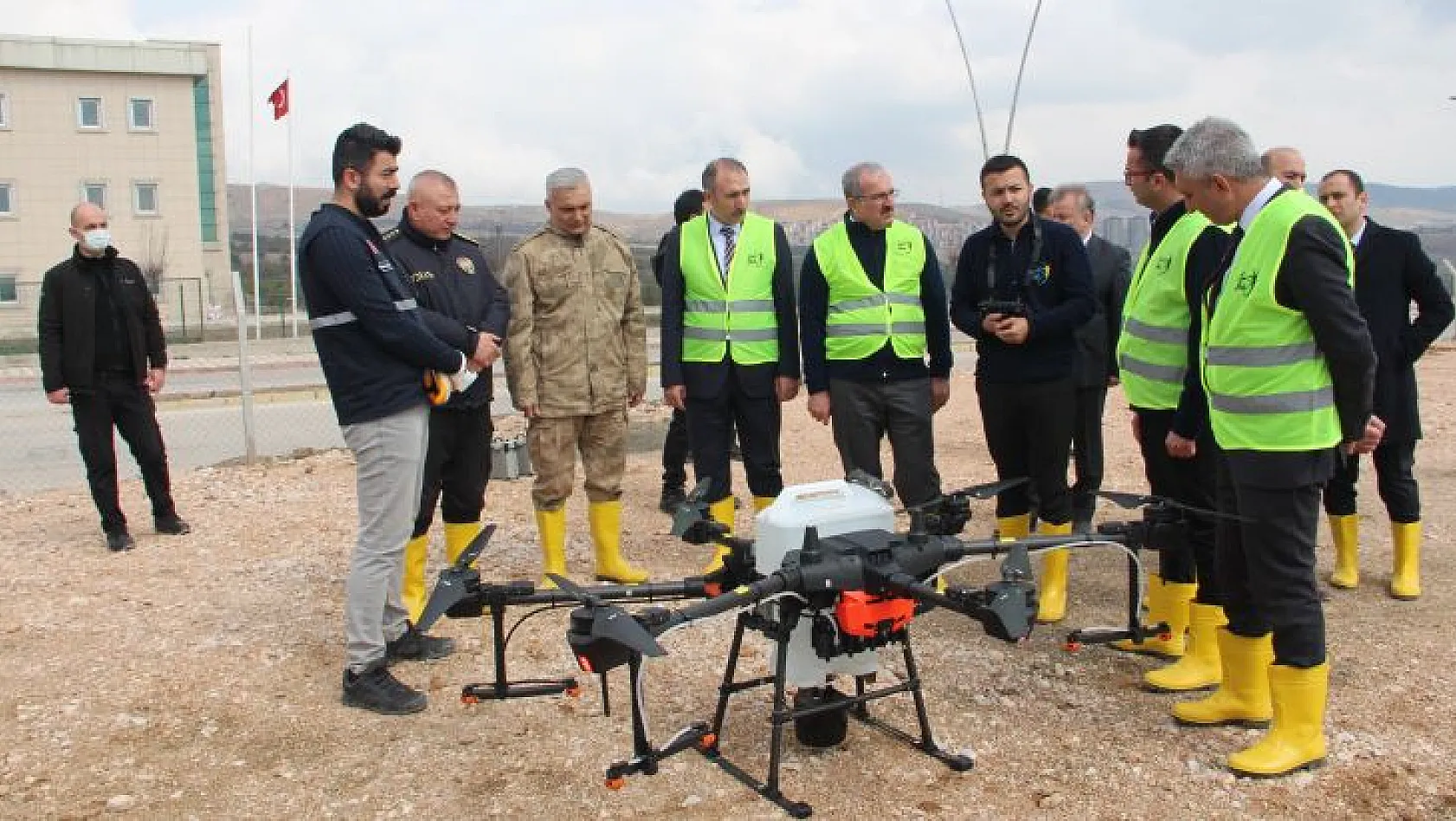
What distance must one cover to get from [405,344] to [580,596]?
1.85 metres

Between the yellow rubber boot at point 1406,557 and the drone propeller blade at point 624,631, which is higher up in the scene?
the drone propeller blade at point 624,631

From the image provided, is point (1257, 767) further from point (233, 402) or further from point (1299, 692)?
point (233, 402)

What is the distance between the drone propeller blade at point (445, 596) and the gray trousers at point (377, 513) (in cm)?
128

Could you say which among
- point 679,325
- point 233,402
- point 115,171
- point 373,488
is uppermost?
point 115,171

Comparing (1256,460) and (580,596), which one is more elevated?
(1256,460)

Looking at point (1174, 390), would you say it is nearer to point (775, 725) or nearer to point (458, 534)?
point (775, 725)

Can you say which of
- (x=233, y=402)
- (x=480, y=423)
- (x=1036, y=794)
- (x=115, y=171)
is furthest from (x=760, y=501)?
(x=115, y=171)

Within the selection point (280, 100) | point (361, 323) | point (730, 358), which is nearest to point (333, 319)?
point (361, 323)

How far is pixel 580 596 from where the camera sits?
11.0 feet

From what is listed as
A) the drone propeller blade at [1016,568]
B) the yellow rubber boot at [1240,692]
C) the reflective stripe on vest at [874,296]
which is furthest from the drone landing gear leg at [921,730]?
the reflective stripe on vest at [874,296]

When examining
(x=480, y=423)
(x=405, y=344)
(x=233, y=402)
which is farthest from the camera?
(x=233, y=402)

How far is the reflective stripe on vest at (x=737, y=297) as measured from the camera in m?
6.45

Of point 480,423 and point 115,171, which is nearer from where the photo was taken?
point 480,423

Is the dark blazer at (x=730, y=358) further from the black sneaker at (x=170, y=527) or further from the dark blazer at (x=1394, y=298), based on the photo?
the black sneaker at (x=170, y=527)
